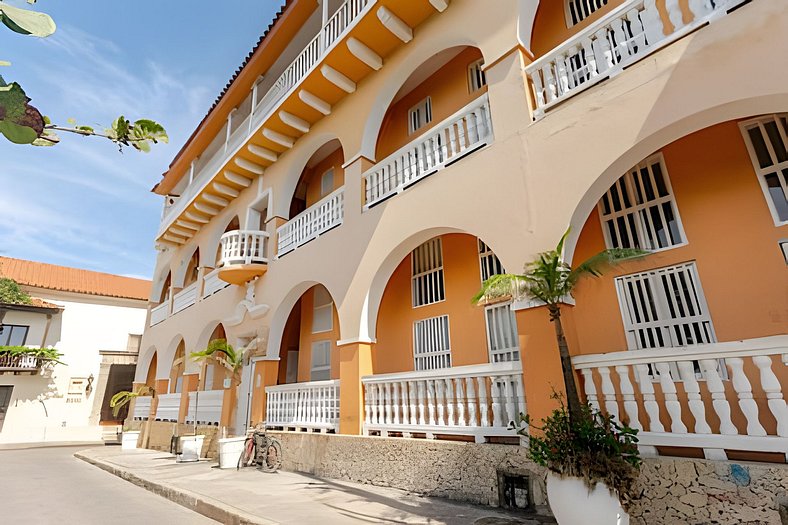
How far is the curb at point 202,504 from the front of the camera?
5.09 metres

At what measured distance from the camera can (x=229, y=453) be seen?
9.49 meters

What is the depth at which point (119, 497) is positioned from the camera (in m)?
7.37

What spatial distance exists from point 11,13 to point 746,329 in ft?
22.8

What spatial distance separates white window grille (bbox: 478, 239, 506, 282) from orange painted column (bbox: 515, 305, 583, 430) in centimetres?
264

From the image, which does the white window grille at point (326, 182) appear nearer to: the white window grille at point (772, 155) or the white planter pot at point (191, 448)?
the white planter pot at point (191, 448)

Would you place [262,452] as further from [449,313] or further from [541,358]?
[541,358]

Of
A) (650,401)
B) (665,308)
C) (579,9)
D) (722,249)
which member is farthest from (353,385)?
(579,9)

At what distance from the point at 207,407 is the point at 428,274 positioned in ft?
27.9

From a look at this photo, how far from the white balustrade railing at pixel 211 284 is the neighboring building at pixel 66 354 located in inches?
622

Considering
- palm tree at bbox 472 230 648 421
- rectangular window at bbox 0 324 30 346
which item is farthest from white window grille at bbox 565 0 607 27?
rectangular window at bbox 0 324 30 346

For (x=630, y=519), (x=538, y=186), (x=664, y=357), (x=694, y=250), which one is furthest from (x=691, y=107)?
(x=630, y=519)

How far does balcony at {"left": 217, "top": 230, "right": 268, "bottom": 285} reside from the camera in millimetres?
11719

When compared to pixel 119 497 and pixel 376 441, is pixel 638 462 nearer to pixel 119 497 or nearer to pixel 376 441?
pixel 376 441

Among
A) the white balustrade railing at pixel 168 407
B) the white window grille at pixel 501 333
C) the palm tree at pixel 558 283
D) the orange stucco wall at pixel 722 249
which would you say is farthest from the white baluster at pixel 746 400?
the white balustrade railing at pixel 168 407
